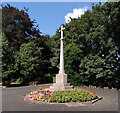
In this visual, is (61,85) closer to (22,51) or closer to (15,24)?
(22,51)

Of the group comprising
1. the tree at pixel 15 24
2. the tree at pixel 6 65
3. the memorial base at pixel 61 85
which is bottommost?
the memorial base at pixel 61 85

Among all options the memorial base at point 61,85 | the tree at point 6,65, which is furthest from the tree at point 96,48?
the tree at point 6,65

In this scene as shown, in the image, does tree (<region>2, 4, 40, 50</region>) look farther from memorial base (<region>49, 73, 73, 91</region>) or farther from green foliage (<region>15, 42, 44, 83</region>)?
memorial base (<region>49, 73, 73, 91</region>)

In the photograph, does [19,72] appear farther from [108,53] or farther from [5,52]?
[108,53]

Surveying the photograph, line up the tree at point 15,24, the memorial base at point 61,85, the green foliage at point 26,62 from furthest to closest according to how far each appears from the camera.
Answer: the tree at point 15,24 → the green foliage at point 26,62 → the memorial base at point 61,85

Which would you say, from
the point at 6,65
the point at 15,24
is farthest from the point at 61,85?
the point at 15,24

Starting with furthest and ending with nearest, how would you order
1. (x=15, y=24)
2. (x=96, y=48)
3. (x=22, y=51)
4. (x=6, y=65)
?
1. (x=15, y=24)
2. (x=22, y=51)
3. (x=96, y=48)
4. (x=6, y=65)

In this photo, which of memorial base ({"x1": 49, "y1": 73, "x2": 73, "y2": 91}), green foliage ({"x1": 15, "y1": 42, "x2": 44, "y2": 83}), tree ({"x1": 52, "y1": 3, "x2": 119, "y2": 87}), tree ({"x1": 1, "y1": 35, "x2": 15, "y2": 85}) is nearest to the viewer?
memorial base ({"x1": 49, "y1": 73, "x2": 73, "y2": 91})

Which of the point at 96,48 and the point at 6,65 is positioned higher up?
the point at 96,48

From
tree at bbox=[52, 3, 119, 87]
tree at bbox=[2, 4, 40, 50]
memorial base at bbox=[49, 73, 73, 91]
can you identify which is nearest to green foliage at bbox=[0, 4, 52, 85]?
tree at bbox=[2, 4, 40, 50]

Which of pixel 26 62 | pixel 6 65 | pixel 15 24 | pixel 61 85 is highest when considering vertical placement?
pixel 15 24

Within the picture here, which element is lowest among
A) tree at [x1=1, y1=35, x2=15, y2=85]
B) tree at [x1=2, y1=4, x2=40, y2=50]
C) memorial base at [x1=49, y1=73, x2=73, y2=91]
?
memorial base at [x1=49, y1=73, x2=73, y2=91]

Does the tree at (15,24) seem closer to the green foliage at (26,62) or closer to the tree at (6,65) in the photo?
the green foliage at (26,62)

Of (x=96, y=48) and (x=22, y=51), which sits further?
(x=22, y=51)
